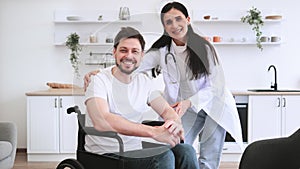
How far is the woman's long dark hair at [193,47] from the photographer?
6.17 ft

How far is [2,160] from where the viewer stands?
11.2 ft

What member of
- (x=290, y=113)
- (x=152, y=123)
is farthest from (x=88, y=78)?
(x=290, y=113)

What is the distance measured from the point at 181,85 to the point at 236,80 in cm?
318

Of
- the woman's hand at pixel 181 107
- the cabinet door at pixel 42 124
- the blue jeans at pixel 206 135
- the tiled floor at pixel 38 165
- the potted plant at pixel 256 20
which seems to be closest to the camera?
the woman's hand at pixel 181 107

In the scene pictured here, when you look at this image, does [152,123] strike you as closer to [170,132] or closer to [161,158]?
[170,132]

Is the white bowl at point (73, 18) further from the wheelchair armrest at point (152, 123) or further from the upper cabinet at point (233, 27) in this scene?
the wheelchair armrest at point (152, 123)

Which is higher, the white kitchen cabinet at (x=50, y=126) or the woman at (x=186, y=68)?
the woman at (x=186, y=68)

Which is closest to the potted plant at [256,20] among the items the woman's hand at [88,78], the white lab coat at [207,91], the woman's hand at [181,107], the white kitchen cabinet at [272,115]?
the white kitchen cabinet at [272,115]

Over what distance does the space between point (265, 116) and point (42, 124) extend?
2327 mm

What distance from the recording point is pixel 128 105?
1.77 m

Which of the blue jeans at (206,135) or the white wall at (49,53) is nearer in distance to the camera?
the blue jeans at (206,135)

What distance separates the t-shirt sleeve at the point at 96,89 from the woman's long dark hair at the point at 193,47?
0.79 ft

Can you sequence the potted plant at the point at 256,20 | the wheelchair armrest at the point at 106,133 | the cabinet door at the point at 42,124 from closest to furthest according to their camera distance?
1. the wheelchair armrest at the point at 106,133
2. the cabinet door at the point at 42,124
3. the potted plant at the point at 256,20

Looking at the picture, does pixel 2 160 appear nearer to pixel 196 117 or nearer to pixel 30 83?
pixel 30 83
